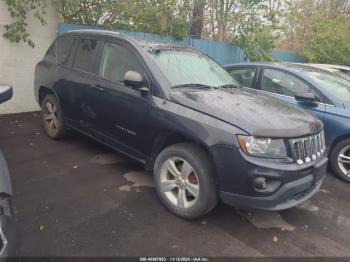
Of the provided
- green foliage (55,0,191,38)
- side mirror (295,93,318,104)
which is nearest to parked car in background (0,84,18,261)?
side mirror (295,93,318,104)

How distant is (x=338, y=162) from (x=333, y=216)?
4.44 feet

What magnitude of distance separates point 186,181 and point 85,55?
2.51 m

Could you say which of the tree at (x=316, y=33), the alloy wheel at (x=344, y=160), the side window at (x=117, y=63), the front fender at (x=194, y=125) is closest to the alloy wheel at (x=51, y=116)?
the side window at (x=117, y=63)

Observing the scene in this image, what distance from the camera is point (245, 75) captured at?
614cm

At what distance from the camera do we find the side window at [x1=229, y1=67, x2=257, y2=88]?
6.00 m

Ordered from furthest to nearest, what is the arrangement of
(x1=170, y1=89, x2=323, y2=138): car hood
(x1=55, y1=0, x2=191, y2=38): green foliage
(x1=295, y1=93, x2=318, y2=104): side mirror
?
(x1=55, y1=0, x2=191, y2=38): green foliage < (x1=295, y1=93, x2=318, y2=104): side mirror < (x1=170, y1=89, x2=323, y2=138): car hood

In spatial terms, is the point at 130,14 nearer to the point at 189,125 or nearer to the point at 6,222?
the point at 189,125

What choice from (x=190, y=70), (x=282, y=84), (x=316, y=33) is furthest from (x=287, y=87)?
(x=316, y=33)

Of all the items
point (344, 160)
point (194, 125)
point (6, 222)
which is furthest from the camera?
point (344, 160)

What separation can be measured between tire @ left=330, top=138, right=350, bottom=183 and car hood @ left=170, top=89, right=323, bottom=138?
5.06 feet

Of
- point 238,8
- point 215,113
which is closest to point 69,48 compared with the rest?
point 215,113

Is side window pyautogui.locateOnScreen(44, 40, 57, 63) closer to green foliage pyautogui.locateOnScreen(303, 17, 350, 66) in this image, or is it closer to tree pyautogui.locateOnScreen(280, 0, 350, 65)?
tree pyautogui.locateOnScreen(280, 0, 350, 65)

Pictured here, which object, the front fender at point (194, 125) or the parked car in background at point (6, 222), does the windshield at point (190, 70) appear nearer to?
the front fender at point (194, 125)

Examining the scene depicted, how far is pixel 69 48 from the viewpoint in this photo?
16.4 ft
